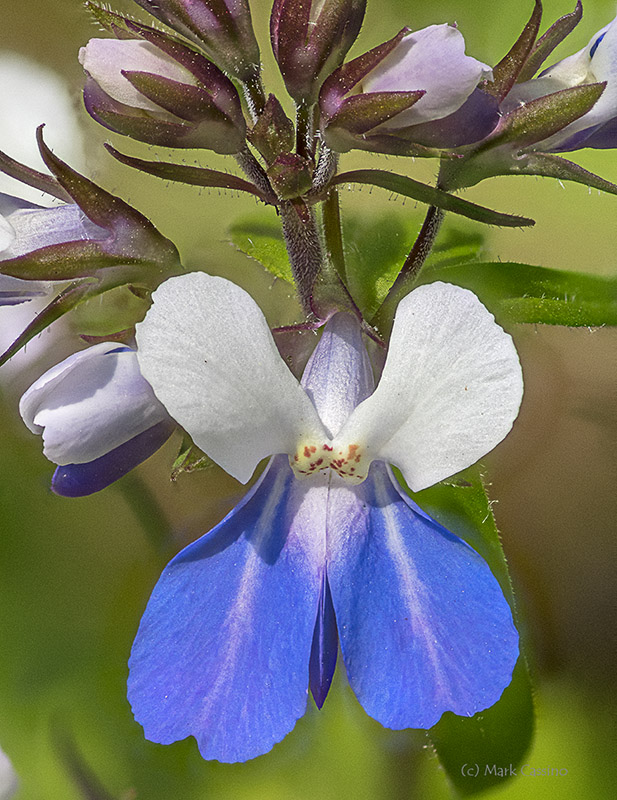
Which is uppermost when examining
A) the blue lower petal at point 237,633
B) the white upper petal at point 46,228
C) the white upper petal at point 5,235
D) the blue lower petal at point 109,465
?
the white upper petal at point 5,235

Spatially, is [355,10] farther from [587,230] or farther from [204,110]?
[587,230]

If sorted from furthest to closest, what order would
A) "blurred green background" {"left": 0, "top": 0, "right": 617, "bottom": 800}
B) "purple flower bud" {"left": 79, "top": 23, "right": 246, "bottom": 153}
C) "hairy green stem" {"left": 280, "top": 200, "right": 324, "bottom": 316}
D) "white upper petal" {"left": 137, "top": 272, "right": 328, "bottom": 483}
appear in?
"blurred green background" {"left": 0, "top": 0, "right": 617, "bottom": 800}, "hairy green stem" {"left": 280, "top": 200, "right": 324, "bottom": 316}, "purple flower bud" {"left": 79, "top": 23, "right": 246, "bottom": 153}, "white upper petal" {"left": 137, "top": 272, "right": 328, "bottom": 483}

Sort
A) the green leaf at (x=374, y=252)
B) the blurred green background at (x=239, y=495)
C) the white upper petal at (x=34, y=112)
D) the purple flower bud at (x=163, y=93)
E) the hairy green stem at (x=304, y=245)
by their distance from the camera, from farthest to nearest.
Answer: the white upper petal at (x=34, y=112) < the blurred green background at (x=239, y=495) < the green leaf at (x=374, y=252) < the hairy green stem at (x=304, y=245) < the purple flower bud at (x=163, y=93)

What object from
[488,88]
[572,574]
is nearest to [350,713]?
[572,574]

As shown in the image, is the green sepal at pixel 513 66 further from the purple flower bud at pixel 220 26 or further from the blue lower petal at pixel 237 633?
the blue lower petal at pixel 237 633

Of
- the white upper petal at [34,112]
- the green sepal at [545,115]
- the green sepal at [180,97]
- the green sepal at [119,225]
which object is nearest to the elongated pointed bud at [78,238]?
the green sepal at [119,225]

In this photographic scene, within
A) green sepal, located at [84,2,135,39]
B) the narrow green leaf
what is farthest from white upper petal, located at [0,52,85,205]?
the narrow green leaf

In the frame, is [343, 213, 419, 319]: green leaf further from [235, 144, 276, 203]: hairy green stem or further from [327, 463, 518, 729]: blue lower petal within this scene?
[327, 463, 518, 729]: blue lower petal
